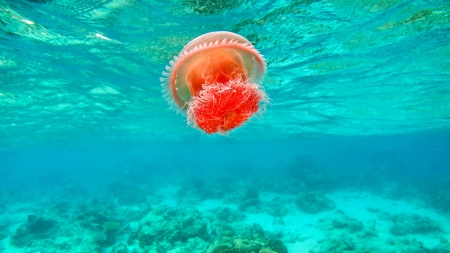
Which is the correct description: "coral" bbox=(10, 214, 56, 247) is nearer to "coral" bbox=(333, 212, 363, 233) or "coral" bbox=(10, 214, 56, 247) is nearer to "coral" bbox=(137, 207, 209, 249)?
"coral" bbox=(137, 207, 209, 249)

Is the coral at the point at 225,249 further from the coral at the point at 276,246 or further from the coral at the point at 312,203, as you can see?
the coral at the point at 312,203

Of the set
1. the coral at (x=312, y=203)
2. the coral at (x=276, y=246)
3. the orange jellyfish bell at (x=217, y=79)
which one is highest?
the orange jellyfish bell at (x=217, y=79)

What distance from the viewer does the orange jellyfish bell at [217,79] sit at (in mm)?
3238

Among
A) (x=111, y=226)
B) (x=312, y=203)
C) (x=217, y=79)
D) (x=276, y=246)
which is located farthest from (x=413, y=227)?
(x=217, y=79)

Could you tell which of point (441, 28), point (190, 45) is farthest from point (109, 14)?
point (441, 28)

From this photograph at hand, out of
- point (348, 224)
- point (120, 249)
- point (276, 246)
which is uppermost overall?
point (276, 246)

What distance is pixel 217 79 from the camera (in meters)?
3.55

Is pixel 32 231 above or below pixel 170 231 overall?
below

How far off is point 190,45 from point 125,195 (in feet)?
96.8

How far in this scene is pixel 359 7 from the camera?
7.79m

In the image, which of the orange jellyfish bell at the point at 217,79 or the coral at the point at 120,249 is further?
the coral at the point at 120,249

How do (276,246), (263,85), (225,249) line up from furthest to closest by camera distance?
(263,85)
(276,246)
(225,249)

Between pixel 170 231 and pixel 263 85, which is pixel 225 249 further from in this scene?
pixel 263 85

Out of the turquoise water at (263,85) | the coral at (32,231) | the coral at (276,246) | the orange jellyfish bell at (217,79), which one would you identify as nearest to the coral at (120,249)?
the turquoise water at (263,85)
